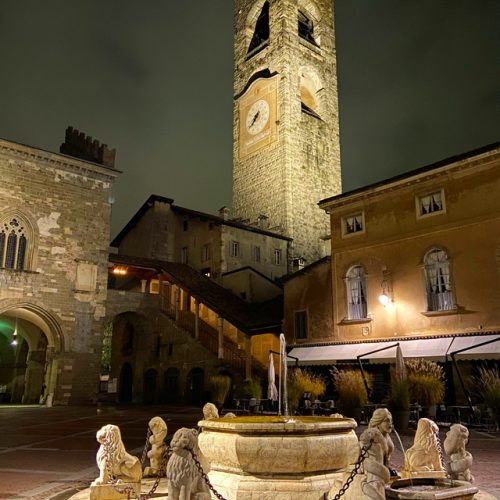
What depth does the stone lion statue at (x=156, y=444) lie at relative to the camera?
6.98m

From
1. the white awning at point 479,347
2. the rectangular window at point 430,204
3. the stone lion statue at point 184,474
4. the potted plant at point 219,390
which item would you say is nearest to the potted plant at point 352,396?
the white awning at point 479,347

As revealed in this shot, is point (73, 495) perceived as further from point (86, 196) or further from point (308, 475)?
point (86, 196)

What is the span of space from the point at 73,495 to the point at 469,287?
48.5ft

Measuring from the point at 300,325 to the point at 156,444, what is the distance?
15605 mm

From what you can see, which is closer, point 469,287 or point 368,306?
point 469,287

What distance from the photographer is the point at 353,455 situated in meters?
5.99

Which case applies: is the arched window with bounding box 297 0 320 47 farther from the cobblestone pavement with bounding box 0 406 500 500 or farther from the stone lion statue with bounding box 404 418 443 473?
the stone lion statue with bounding box 404 418 443 473

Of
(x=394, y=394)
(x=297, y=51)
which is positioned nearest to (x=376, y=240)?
(x=394, y=394)

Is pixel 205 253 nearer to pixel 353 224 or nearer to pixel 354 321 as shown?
pixel 353 224

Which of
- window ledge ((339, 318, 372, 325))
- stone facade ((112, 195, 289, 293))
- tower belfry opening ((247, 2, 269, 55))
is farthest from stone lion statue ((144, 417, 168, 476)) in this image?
tower belfry opening ((247, 2, 269, 55))

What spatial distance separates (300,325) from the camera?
22344 millimetres

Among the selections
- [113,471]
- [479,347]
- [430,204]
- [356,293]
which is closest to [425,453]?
[113,471]

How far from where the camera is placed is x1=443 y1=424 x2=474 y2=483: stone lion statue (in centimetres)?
578

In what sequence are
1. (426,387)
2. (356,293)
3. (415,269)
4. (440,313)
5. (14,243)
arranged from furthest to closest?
(14,243), (356,293), (415,269), (440,313), (426,387)
